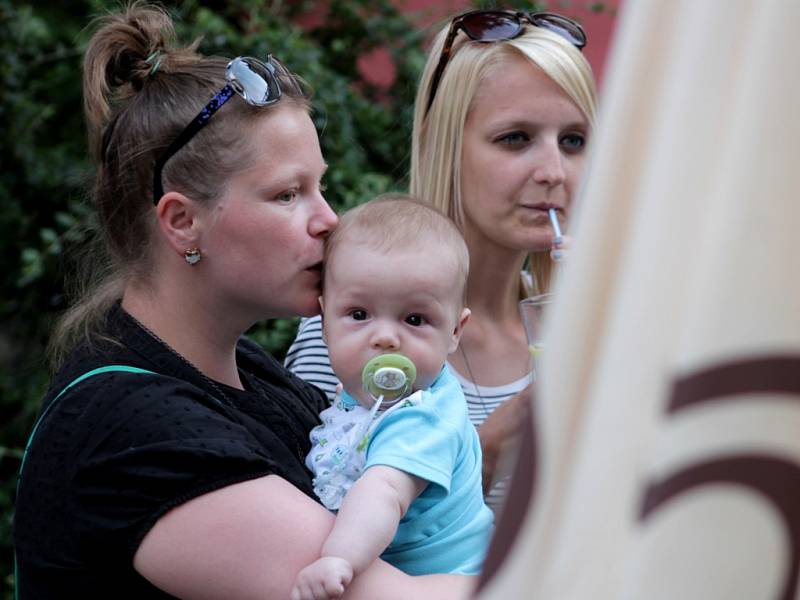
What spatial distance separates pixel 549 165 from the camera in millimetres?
3189

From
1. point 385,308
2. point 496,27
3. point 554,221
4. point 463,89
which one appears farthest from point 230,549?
point 496,27

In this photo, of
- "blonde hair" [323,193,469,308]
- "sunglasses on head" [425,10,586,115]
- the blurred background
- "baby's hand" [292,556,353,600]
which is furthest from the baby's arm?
the blurred background

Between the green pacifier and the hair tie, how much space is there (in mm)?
758

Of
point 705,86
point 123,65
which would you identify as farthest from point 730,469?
point 123,65

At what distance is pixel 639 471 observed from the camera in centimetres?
98

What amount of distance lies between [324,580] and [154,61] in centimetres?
117

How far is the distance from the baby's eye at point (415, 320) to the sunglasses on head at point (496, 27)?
124 centimetres

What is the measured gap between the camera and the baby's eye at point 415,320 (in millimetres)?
2289

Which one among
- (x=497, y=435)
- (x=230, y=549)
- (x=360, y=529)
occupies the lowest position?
(x=230, y=549)

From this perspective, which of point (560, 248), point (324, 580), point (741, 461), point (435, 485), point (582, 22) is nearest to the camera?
point (741, 461)

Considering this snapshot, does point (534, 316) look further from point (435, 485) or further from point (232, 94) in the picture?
point (232, 94)

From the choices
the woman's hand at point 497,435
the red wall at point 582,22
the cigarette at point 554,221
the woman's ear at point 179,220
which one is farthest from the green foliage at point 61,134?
the woman's ear at point 179,220

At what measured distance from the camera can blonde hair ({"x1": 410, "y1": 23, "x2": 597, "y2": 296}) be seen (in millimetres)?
3252

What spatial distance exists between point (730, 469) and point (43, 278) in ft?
14.4
